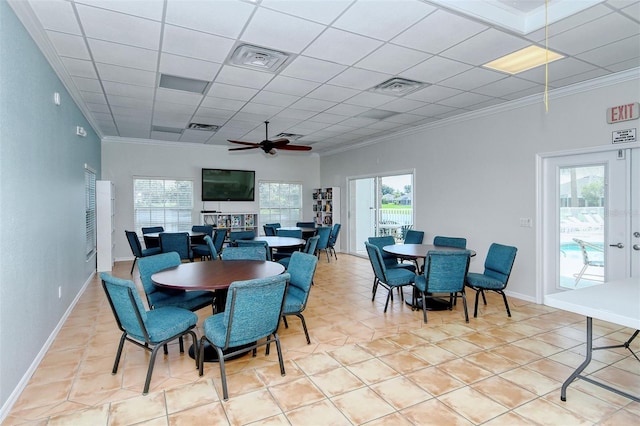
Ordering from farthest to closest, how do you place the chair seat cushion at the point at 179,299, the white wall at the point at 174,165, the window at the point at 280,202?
the window at the point at 280,202, the white wall at the point at 174,165, the chair seat cushion at the point at 179,299

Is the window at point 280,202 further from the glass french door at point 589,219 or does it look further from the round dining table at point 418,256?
the glass french door at point 589,219

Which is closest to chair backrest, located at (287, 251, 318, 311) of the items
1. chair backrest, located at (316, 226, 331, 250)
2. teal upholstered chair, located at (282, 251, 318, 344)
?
teal upholstered chair, located at (282, 251, 318, 344)

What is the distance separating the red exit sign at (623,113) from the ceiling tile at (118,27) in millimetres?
4893

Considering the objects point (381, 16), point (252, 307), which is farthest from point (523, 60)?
point (252, 307)

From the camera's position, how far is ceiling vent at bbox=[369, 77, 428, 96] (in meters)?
4.31

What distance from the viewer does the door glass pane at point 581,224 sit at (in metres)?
4.33

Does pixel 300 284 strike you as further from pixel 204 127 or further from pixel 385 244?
pixel 204 127

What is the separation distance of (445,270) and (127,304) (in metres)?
3.15

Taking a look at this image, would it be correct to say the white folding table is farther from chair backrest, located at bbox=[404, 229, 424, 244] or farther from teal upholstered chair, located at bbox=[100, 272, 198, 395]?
chair backrest, located at bbox=[404, 229, 424, 244]

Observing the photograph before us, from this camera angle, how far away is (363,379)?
2.77 metres

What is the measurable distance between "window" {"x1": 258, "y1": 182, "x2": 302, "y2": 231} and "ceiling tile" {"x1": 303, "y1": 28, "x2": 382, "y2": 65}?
249 inches

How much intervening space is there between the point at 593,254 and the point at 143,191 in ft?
28.4

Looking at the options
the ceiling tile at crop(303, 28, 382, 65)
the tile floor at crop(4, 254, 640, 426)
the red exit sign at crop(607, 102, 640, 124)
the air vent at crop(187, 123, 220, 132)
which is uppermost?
the air vent at crop(187, 123, 220, 132)

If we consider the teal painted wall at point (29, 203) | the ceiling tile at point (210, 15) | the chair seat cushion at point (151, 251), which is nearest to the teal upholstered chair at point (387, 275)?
the ceiling tile at point (210, 15)
